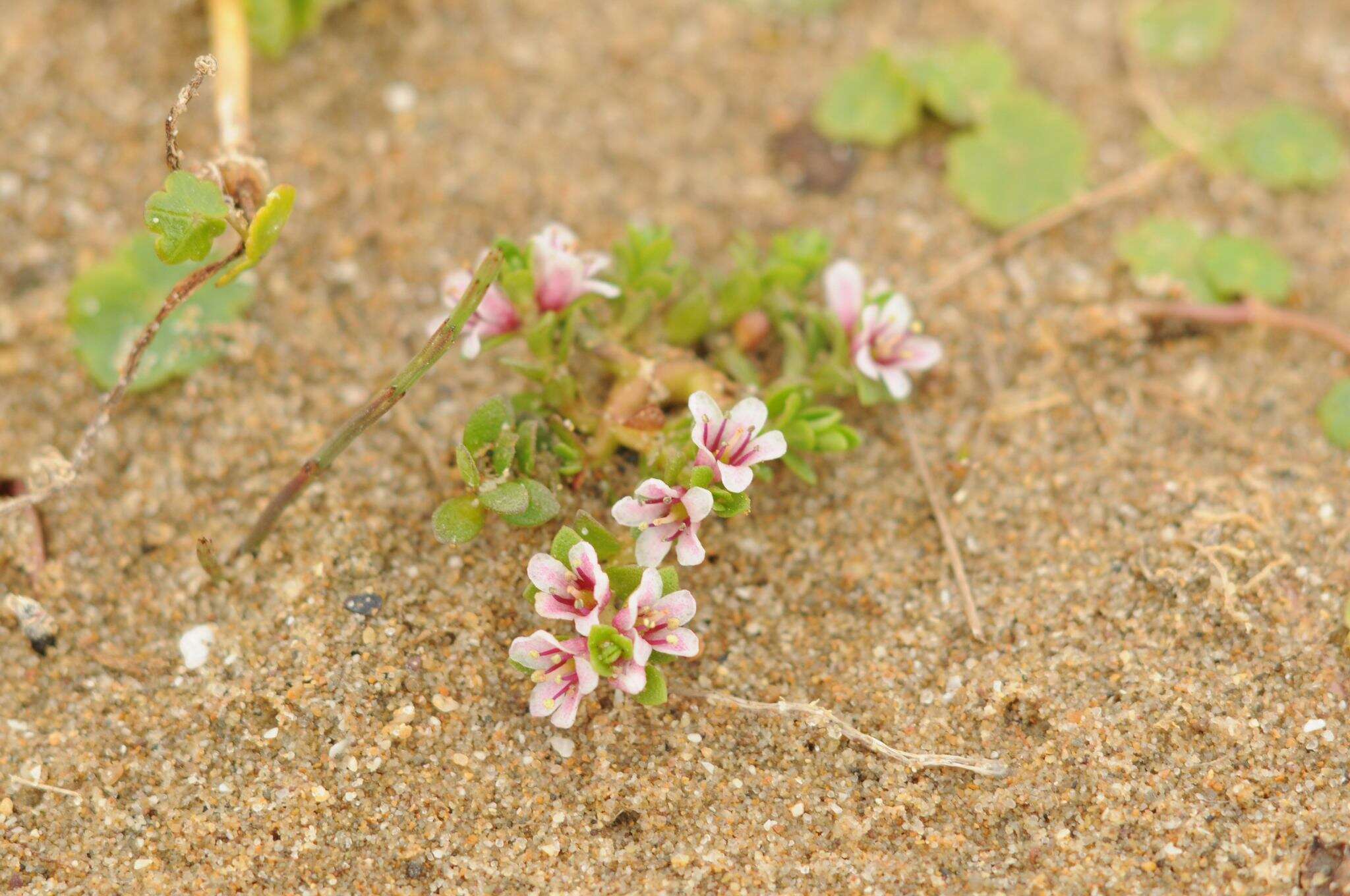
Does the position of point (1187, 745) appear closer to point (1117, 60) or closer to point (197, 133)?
point (1117, 60)

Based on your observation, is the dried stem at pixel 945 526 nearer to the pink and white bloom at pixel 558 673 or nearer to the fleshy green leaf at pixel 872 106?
the pink and white bloom at pixel 558 673

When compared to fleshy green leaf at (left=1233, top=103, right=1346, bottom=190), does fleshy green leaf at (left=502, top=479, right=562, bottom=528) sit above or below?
above

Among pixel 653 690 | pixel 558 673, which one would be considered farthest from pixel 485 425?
pixel 653 690

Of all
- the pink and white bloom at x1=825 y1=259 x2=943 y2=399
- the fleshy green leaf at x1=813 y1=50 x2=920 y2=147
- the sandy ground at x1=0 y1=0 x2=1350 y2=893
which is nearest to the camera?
the sandy ground at x1=0 y1=0 x2=1350 y2=893

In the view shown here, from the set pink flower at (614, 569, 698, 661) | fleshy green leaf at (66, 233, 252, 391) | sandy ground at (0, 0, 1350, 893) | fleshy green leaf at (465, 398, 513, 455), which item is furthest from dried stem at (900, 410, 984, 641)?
fleshy green leaf at (66, 233, 252, 391)

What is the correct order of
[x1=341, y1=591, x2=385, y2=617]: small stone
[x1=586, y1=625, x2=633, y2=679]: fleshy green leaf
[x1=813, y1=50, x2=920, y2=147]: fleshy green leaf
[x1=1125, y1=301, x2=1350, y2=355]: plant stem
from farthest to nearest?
1. [x1=813, y1=50, x2=920, y2=147]: fleshy green leaf
2. [x1=1125, y1=301, x2=1350, y2=355]: plant stem
3. [x1=341, y1=591, x2=385, y2=617]: small stone
4. [x1=586, y1=625, x2=633, y2=679]: fleshy green leaf

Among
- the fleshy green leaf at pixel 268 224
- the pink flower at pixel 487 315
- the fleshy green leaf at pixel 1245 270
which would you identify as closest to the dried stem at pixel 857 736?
the pink flower at pixel 487 315

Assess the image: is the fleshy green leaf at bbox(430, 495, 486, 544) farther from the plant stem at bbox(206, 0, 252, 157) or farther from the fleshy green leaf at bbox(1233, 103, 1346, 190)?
the fleshy green leaf at bbox(1233, 103, 1346, 190)

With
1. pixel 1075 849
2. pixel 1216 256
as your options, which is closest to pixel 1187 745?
pixel 1075 849

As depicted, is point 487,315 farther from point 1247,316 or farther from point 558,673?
point 1247,316
